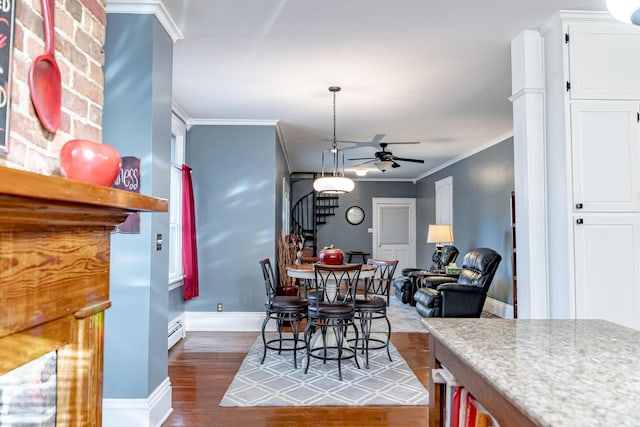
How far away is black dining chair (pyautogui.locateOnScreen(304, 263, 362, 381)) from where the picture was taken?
3662 millimetres

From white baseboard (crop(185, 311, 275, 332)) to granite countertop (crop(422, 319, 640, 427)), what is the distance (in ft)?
12.8

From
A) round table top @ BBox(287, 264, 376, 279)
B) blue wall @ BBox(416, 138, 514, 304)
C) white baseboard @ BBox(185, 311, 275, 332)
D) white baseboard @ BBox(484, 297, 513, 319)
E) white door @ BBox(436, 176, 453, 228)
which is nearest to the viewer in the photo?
round table top @ BBox(287, 264, 376, 279)

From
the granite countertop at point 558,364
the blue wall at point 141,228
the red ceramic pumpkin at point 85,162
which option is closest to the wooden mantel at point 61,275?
the red ceramic pumpkin at point 85,162

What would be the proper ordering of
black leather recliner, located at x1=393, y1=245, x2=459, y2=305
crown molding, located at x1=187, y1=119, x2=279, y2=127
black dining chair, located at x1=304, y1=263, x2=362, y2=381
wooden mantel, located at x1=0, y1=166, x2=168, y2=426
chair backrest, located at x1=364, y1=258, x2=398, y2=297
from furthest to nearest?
black leather recliner, located at x1=393, y1=245, x2=459, y2=305 < crown molding, located at x1=187, y1=119, x2=279, y2=127 < chair backrest, located at x1=364, y1=258, x2=398, y2=297 < black dining chair, located at x1=304, y1=263, x2=362, y2=381 < wooden mantel, located at x1=0, y1=166, x2=168, y2=426

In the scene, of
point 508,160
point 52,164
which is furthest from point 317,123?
point 52,164

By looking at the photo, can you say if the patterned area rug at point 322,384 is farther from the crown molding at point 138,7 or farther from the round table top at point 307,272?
the crown molding at point 138,7

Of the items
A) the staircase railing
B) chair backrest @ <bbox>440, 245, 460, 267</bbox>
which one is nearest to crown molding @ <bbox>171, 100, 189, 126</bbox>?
chair backrest @ <bbox>440, 245, 460, 267</bbox>

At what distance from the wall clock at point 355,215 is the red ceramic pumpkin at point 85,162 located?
9839mm

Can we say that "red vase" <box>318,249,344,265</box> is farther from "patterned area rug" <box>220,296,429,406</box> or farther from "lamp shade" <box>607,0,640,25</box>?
"lamp shade" <box>607,0,640,25</box>

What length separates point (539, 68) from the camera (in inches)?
119

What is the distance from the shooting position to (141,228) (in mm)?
2689

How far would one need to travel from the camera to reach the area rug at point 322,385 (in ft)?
10.2

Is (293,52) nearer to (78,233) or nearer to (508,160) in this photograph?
Result: (78,233)

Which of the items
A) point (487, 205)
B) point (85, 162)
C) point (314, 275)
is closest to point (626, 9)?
point (85, 162)
